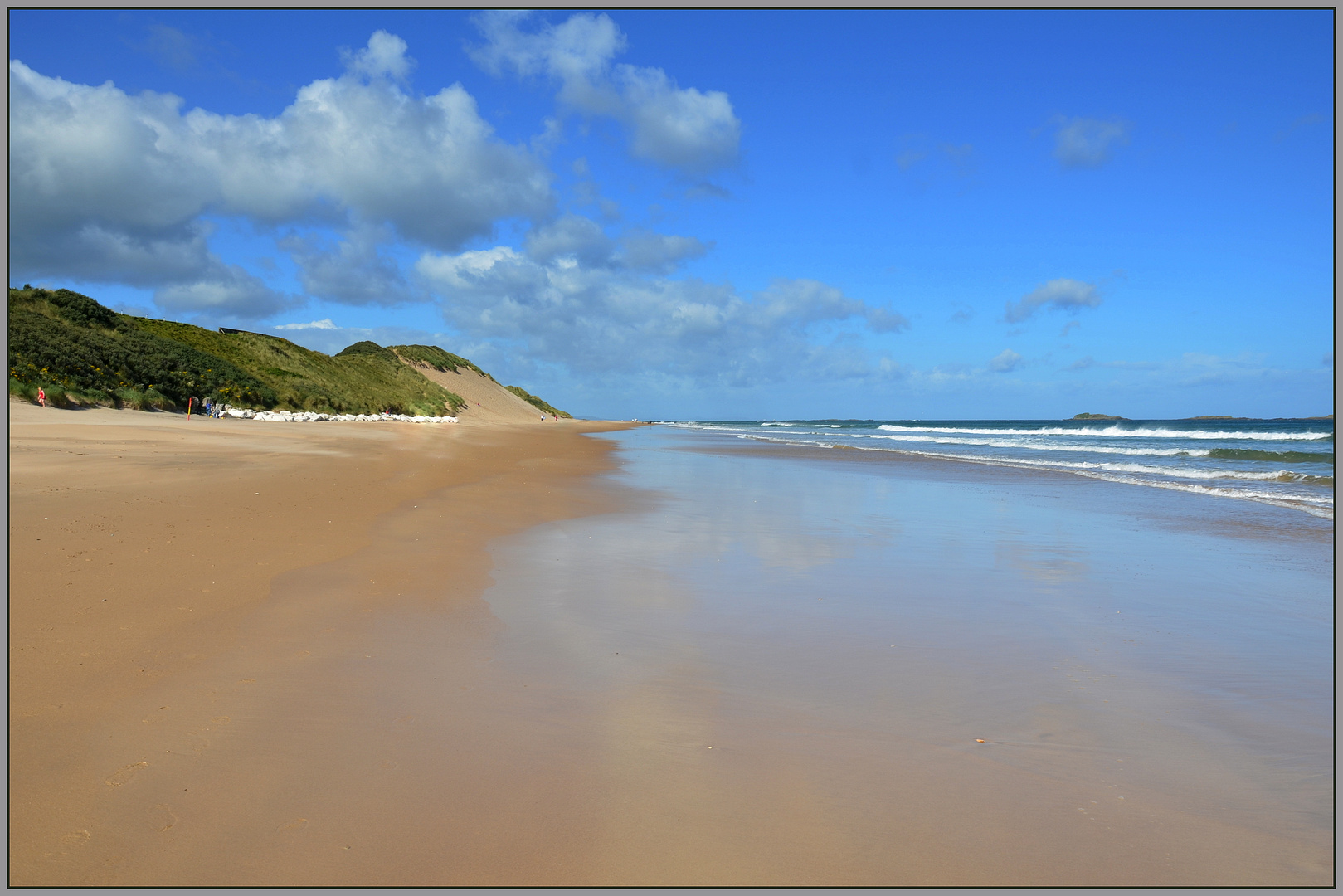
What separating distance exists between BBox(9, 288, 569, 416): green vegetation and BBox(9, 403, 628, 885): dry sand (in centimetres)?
1686

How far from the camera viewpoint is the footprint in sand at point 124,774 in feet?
7.73

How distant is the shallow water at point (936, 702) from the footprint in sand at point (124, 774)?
149 centimetres

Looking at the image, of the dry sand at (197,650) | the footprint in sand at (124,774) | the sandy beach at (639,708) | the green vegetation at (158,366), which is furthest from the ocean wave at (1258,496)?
the green vegetation at (158,366)

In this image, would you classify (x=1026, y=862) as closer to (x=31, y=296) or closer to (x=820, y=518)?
(x=820, y=518)

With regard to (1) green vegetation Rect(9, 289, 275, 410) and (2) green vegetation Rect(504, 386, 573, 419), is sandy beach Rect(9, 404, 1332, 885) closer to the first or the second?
(1) green vegetation Rect(9, 289, 275, 410)

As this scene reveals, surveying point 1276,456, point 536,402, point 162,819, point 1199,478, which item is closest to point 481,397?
point 536,402

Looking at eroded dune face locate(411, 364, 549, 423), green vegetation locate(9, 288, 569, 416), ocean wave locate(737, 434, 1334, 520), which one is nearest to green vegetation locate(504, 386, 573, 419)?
eroded dune face locate(411, 364, 549, 423)

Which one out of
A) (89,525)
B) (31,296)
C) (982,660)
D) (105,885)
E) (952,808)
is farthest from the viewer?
(31,296)

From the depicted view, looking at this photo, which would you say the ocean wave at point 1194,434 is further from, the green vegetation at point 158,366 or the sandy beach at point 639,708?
the green vegetation at point 158,366

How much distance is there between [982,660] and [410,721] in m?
3.16

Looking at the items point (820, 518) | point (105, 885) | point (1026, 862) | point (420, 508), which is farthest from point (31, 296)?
point (1026, 862)

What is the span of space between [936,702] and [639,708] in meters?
1.50

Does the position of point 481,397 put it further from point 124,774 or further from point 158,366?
point 124,774

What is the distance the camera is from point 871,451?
3067 cm
